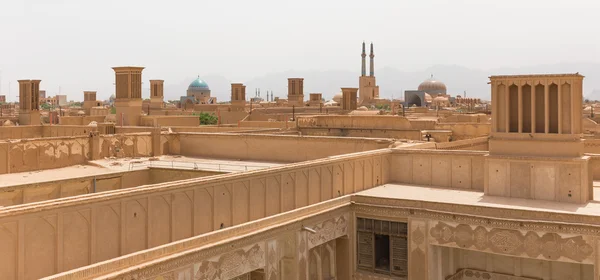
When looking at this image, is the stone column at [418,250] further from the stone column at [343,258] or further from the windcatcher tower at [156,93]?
the windcatcher tower at [156,93]

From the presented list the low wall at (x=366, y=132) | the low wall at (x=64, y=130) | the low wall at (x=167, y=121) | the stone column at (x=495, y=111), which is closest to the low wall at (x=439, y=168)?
the stone column at (x=495, y=111)

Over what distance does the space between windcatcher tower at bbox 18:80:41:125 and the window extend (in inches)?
1339

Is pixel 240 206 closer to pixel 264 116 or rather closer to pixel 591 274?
pixel 591 274

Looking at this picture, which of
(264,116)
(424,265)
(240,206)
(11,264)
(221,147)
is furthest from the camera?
(264,116)

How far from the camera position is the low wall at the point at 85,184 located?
16.7 metres

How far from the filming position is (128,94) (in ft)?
115

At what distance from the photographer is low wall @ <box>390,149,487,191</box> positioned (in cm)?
1825

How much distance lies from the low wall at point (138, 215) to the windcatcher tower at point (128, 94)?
70.0 feet

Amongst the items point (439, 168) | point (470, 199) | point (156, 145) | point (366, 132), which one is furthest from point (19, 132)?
point (470, 199)

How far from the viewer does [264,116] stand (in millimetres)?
49250

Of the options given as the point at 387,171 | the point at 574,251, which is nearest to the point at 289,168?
the point at 387,171

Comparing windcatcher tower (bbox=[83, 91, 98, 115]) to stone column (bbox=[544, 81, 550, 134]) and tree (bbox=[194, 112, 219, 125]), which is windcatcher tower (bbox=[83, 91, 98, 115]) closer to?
tree (bbox=[194, 112, 219, 125])

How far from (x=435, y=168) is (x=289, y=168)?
596 centimetres

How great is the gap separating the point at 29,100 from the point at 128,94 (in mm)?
12811
